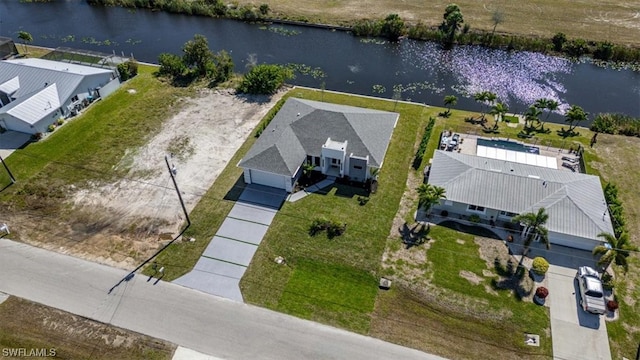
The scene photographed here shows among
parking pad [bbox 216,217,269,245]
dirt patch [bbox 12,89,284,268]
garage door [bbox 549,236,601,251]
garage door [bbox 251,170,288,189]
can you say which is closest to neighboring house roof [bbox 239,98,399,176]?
garage door [bbox 251,170,288,189]

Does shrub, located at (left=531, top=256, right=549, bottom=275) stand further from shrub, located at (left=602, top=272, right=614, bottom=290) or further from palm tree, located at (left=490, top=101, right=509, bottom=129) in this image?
palm tree, located at (left=490, top=101, right=509, bottom=129)

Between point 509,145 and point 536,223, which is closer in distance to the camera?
point 536,223

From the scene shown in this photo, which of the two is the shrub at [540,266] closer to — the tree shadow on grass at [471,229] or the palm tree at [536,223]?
the palm tree at [536,223]

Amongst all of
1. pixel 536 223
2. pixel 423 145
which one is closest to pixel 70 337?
pixel 536 223

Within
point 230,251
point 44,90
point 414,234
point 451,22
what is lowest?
point 230,251

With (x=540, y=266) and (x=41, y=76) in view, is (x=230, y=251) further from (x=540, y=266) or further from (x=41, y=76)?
(x=41, y=76)

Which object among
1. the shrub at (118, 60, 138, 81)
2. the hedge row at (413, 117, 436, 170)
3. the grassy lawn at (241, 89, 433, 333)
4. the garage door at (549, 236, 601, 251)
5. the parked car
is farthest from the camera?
the shrub at (118, 60, 138, 81)
